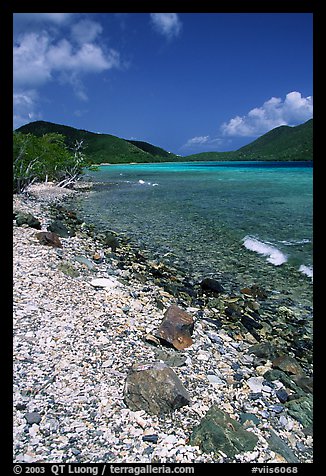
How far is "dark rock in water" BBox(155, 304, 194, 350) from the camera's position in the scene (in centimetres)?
590

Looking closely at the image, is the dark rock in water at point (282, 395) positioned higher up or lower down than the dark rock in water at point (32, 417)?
lower down

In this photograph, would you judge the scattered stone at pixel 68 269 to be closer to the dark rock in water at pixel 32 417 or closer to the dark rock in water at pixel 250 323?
the dark rock in water at pixel 250 323

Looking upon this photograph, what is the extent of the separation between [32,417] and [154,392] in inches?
57.3

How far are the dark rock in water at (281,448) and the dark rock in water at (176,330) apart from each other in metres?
2.20

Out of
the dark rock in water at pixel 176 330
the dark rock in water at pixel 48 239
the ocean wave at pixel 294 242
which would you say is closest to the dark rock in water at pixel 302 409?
the dark rock in water at pixel 176 330

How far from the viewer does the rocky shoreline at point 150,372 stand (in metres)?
3.61

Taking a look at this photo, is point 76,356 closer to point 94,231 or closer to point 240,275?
point 240,275

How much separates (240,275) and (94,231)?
8823 mm

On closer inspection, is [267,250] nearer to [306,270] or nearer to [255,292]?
[306,270]

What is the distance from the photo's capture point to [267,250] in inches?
551

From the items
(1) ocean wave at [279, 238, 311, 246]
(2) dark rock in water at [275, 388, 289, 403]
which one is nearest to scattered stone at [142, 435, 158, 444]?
(2) dark rock in water at [275, 388, 289, 403]

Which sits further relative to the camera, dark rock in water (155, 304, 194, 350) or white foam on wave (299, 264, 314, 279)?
white foam on wave (299, 264, 314, 279)

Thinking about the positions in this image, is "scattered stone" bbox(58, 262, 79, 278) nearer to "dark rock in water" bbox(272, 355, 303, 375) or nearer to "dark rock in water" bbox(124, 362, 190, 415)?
"dark rock in water" bbox(124, 362, 190, 415)

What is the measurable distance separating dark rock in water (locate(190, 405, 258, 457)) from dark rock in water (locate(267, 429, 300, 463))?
0.21m
